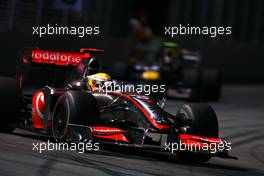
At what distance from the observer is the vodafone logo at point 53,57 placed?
12.0 m

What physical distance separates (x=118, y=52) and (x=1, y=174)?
20.4 m

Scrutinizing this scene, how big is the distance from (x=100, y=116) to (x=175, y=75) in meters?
12.5

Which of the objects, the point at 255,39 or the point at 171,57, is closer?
the point at 171,57

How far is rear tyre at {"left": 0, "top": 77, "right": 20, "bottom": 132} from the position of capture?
1145 centimetres

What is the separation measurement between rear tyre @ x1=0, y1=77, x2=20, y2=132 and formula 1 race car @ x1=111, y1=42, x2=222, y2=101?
10.3m

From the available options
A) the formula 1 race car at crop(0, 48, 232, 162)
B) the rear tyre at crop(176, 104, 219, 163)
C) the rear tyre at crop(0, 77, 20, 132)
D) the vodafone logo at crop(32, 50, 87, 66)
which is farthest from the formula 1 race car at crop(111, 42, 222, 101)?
the rear tyre at crop(176, 104, 219, 163)

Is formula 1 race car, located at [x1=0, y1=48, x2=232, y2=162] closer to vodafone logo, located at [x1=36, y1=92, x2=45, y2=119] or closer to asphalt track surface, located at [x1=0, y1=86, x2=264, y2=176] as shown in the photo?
vodafone logo, located at [x1=36, y1=92, x2=45, y2=119]

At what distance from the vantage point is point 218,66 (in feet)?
A: 105

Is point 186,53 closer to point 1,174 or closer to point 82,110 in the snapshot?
point 82,110

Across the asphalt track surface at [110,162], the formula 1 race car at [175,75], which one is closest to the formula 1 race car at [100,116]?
the asphalt track surface at [110,162]

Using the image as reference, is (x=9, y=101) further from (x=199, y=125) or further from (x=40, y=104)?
(x=199, y=125)

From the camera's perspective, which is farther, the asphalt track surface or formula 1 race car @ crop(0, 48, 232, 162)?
formula 1 race car @ crop(0, 48, 232, 162)

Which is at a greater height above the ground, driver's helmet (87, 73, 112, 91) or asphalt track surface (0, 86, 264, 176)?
driver's helmet (87, 73, 112, 91)

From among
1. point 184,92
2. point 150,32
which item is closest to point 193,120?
point 184,92
